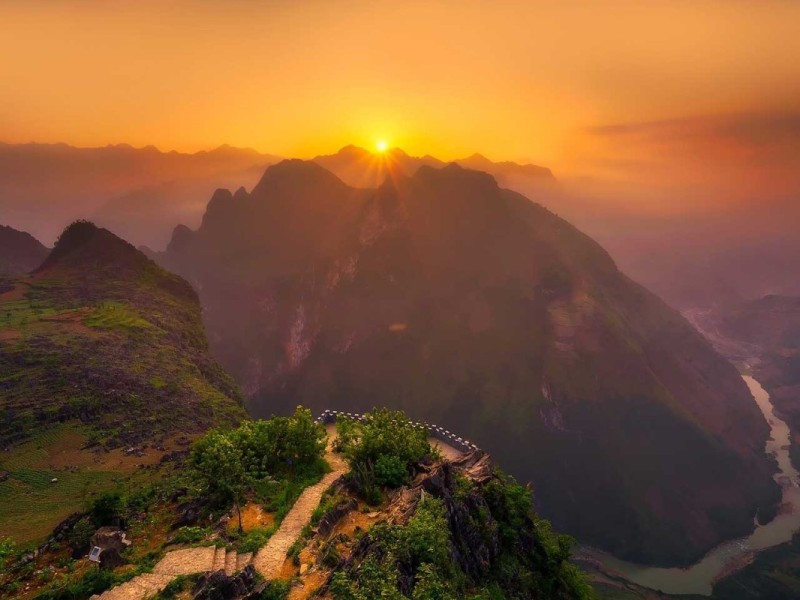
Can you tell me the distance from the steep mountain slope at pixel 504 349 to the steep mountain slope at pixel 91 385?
238ft

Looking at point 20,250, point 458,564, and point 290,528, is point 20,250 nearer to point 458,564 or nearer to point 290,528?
point 290,528

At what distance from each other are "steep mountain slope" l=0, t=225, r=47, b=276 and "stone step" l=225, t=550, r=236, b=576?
160 m

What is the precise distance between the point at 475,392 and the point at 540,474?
29.6m

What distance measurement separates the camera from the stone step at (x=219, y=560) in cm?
2433

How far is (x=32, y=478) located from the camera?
133ft

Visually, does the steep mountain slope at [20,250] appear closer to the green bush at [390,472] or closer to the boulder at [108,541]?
the boulder at [108,541]

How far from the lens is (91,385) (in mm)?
54188

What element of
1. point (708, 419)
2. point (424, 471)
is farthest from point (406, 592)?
point (708, 419)

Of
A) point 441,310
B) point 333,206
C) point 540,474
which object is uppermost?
point 333,206

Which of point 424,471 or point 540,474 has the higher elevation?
point 424,471

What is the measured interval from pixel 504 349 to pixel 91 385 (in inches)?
4489

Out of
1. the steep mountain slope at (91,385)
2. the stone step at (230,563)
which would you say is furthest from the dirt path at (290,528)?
the steep mountain slope at (91,385)

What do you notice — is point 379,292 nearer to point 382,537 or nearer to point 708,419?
point 708,419

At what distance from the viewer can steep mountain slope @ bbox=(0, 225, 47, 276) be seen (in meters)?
146
